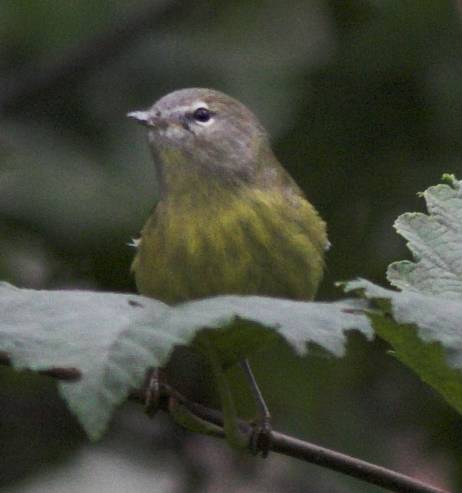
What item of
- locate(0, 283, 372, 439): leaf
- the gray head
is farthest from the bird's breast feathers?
locate(0, 283, 372, 439): leaf

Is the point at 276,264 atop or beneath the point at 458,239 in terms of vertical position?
beneath

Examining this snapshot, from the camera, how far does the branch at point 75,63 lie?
557cm

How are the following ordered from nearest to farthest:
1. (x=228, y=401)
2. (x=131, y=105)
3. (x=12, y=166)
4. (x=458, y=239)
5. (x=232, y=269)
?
1. (x=228, y=401)
2. (x=458, y=239)
3. (x=232, y=269)
4. (x=12, y=166)
5. (x=131, y=105)

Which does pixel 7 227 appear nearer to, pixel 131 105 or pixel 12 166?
pixel 12 166

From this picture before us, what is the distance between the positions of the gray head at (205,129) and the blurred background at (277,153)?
1.49 ft

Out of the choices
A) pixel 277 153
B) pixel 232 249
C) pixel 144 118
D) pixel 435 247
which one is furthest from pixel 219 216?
pixel 435 247

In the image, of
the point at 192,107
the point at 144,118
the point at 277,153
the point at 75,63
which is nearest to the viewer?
the point at 144,118

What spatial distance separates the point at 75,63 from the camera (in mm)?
5625

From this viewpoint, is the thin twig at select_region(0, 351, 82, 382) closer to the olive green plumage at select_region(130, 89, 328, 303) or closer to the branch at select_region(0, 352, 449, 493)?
the branch at select_region(0, 352, 449, 493)

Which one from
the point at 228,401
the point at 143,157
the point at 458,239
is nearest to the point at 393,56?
the point at 143,157

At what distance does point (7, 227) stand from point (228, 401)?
10.2 feet

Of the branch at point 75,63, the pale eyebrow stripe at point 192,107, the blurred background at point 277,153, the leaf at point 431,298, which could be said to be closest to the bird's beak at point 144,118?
the pale eyebrow stripe at point 192,107

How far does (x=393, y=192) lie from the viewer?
5000mm

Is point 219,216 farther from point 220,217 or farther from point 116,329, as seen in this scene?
point 116,329
